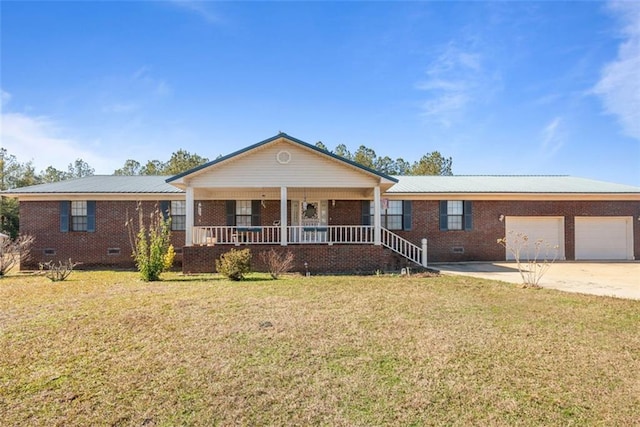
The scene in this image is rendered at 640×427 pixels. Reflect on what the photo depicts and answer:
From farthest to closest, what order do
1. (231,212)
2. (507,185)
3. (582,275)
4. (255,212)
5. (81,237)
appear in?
(507,185) → (255,212) → (231,212) → (81,237) → (582,275)

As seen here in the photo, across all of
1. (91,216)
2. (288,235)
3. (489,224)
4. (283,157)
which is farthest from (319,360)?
(91,216)

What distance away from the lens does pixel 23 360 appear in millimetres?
4863

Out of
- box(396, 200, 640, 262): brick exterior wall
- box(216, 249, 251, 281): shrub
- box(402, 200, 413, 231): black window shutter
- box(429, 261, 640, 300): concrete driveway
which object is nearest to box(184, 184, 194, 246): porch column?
box(216, 249, 251, 281): shrub

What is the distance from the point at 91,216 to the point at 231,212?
21.5 feet

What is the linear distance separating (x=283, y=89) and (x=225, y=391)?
596 inches

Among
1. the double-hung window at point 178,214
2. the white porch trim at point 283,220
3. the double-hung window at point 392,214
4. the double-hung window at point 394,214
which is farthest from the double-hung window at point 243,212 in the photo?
the double-hung window at point 392,214

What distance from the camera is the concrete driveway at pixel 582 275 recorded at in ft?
31.8

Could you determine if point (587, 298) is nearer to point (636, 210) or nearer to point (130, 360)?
point (130, 360)

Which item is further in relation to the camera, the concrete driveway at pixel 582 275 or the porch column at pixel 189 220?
the porch column at pixel 189 220

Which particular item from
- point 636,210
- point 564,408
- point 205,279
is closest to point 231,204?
point 205,279

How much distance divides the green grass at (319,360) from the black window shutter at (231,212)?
8169 mm

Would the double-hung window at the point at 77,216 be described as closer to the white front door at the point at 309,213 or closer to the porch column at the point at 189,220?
the porch column at the point at 189,220

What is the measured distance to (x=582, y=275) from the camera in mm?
12328

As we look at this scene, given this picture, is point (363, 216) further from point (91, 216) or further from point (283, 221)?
point (91, 216)
